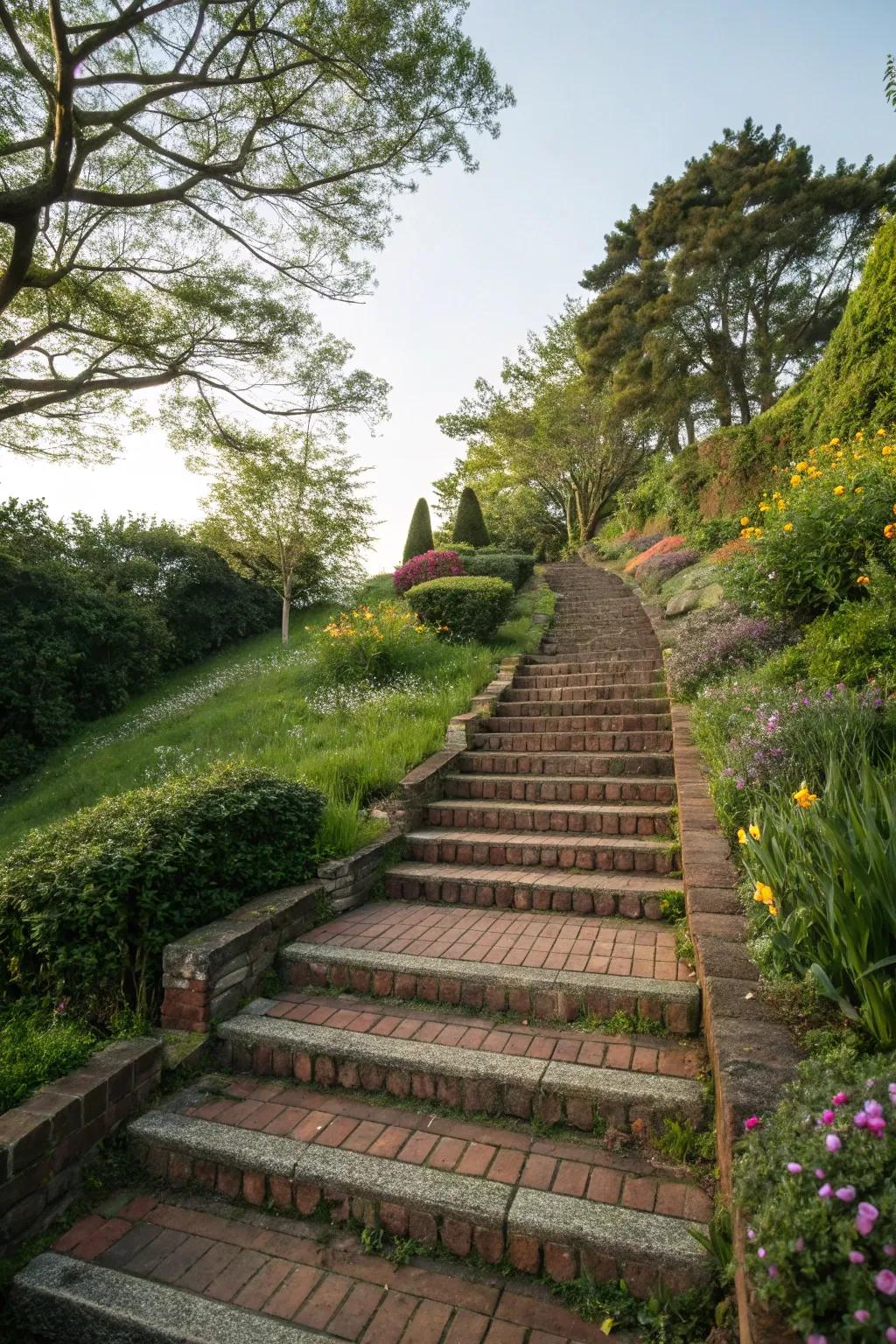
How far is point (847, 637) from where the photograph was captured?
5.00 metres

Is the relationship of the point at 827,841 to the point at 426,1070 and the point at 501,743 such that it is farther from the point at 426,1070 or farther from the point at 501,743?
the point at 501,743

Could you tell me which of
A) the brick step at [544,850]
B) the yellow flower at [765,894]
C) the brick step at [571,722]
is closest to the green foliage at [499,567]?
the brick step at [571,722]

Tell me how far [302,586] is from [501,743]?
12386mm

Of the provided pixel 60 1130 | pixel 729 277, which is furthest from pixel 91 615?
pixel 729 277

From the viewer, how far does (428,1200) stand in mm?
2371

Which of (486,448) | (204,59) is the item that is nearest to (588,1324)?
(204,59)

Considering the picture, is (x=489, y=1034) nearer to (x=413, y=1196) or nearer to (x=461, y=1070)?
(x=461, y=1070)

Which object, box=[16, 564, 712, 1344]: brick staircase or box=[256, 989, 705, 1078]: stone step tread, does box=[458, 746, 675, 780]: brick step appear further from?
box=[256, 989, 705, 1078]: stone step tread

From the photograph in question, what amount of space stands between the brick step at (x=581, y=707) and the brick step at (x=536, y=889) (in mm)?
2916

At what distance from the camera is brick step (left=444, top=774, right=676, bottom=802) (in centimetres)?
589

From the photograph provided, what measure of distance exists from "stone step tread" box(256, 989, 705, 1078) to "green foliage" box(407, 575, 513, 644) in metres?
8.20

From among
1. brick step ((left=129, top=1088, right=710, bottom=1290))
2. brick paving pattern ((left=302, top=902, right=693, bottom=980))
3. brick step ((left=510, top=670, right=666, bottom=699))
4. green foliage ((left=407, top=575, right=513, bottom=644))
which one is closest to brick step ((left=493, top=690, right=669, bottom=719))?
brick step ((left=510, top=670, right=666, bottom=699))

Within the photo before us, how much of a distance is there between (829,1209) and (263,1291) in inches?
71.6

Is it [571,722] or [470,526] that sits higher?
[470,526]
